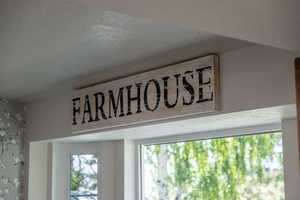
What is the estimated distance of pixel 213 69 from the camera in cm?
319

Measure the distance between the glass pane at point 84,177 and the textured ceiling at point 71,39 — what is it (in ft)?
3.81

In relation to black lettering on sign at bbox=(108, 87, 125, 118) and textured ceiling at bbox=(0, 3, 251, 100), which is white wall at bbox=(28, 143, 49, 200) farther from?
black lettering on sign at bbox=(108, 87, 125, 118)

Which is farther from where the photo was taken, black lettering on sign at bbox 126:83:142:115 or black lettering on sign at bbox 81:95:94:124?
black lettering on sign at bbox 81:95:94:124

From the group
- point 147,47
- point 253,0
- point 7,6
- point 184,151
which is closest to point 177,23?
point 253,0

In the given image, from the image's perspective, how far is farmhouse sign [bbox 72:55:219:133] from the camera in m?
3.24

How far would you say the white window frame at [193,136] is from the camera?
12.1 feet

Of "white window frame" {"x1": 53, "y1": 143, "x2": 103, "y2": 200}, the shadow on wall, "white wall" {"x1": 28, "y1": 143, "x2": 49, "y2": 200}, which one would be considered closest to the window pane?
"white window frame" {"x1": 53, "y1": 143, "x2": 103, "y2": 200}

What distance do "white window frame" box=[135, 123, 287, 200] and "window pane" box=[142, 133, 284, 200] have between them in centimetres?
3

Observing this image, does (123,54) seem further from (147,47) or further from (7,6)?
(7,6)

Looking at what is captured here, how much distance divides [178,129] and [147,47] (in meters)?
0.96

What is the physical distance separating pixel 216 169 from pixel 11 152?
189 centimetres

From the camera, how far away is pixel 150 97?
142 inches

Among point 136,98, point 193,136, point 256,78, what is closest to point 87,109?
point 136,98

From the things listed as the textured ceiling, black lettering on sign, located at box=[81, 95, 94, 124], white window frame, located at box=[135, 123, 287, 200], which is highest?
the textured ceiling
